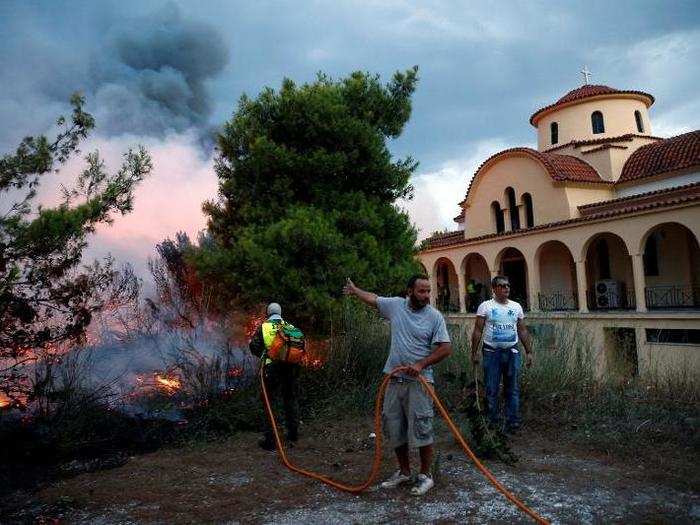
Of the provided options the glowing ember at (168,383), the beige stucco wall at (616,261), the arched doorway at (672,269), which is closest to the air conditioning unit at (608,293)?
the beige stucco wall at (616,261)

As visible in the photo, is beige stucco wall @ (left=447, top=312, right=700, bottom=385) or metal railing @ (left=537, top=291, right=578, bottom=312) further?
metal railing @ (left=537, top=291, right=578, bottom=312)

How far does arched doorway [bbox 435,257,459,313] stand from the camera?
24111mm

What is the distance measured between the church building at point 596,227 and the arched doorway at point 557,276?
41 millimetres

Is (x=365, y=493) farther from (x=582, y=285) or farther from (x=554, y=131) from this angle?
(x=554, y=131)

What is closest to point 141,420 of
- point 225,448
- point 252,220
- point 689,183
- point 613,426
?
point 225,448

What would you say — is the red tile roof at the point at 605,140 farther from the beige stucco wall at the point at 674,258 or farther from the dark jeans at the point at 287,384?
the dark jeans at the point at 287,384

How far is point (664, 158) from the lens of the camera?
17719 millimetres

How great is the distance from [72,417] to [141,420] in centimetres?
98

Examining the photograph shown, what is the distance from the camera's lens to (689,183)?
1588cm

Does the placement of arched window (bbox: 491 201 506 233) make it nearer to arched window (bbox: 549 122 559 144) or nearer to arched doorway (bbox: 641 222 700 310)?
arched window (bbox: 549 122 559 144)

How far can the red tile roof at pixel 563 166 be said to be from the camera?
18672 millimetres

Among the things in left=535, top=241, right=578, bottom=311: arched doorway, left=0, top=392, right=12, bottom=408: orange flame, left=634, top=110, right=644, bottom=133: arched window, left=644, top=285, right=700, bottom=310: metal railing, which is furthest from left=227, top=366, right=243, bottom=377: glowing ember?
left=634, top=110, right=644, bottom=133: arched window

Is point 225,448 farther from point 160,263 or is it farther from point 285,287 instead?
point 160,263

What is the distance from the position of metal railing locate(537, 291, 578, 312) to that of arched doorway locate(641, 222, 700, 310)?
2.68 meters
